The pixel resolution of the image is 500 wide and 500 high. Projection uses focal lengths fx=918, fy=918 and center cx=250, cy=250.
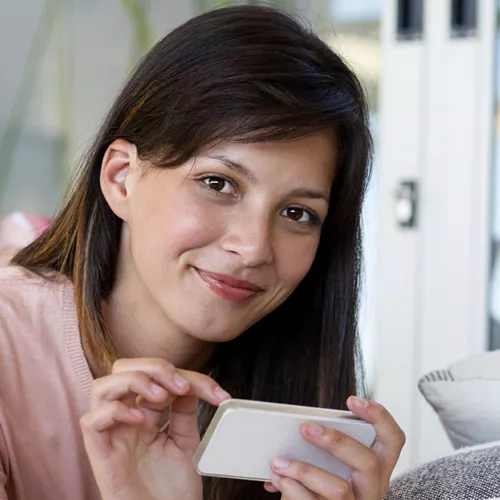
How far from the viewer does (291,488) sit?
3.00ft

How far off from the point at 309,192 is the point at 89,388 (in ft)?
1.19

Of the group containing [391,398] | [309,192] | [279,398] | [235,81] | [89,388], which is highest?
[235,81]

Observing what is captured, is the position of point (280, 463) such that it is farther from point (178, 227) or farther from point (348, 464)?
point (178, 227)

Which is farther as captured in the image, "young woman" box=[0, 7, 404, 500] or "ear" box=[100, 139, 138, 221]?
"ear" box=[100, 139, 138, 221]

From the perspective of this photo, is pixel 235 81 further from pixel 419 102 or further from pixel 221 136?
pixel 419 102

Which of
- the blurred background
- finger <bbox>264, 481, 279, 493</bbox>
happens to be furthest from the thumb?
the blurred background

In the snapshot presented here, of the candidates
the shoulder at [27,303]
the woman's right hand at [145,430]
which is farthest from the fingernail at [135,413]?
the shoulder at [27,303]

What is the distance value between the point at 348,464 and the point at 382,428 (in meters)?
0.05

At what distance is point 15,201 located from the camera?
2.26m

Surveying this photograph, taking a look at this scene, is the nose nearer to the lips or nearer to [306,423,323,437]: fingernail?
the lips

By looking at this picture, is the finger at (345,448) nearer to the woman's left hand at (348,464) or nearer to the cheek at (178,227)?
the woman's left hand at (348,464)

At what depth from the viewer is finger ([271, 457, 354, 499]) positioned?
91 cm

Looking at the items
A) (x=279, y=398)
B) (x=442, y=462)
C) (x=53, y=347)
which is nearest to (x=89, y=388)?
(x=53, y=347)

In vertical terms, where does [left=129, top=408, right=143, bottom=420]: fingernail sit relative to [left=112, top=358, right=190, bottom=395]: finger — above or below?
below
